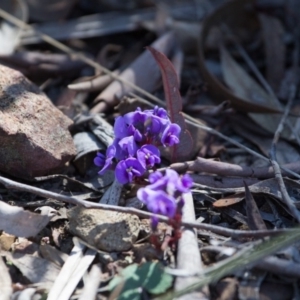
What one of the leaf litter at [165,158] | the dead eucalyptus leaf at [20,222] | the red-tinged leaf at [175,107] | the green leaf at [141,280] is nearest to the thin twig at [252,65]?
the leaf litter at [165,158]

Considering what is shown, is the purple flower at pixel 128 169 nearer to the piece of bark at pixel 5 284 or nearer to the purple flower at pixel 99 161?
the purple flower at pixel 99 161

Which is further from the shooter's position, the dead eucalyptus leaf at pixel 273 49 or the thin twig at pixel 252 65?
the dead eucalyptus leaf at pixel 273 49

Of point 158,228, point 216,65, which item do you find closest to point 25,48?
point 216,65

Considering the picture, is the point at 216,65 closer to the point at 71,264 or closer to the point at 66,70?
the point at 66,70

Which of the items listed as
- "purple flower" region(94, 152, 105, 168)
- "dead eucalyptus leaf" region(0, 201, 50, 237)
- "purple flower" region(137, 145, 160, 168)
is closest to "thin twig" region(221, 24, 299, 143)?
"purple flower" region(137, 145, 160, 168)

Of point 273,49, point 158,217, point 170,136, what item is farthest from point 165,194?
point 273,49
